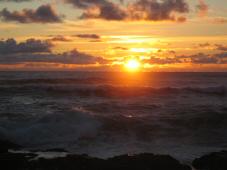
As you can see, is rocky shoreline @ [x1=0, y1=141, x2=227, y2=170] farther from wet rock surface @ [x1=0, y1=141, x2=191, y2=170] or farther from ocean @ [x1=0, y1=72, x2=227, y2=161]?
ocean @ [x1=0, y1=72, x2=227, y2=161]

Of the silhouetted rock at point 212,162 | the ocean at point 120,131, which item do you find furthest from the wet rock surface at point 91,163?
the ocean at point 120,131

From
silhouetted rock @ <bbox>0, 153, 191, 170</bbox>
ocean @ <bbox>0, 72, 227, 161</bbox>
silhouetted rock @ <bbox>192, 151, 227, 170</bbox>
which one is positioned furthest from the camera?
ocean @ <bbox>0, 72, 227, 161</bbox>

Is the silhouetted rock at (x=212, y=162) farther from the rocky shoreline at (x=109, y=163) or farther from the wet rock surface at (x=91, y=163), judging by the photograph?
the wet rock surface at (x=91, y=163)

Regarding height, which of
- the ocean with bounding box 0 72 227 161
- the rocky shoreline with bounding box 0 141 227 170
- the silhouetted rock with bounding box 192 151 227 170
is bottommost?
the ocean with bounding box 0 72 227 161

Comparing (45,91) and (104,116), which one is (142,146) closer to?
(104,116)

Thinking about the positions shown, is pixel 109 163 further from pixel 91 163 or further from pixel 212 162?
pixel 212 162

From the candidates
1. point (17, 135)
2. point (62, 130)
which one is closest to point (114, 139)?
point (62, 130)

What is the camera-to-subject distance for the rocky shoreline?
11.4 m

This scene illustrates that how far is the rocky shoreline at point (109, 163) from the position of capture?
11422mm

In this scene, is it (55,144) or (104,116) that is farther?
(104,116)

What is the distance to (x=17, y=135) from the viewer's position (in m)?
17.8

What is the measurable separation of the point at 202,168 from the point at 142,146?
4.23 m

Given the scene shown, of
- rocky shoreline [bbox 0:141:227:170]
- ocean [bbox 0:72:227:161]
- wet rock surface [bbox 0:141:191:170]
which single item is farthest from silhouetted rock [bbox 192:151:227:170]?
ocean [bbox 0:72:227:161]

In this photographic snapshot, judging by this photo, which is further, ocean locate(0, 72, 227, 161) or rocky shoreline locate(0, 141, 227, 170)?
ocean locate(0, 72, 227, 161)
